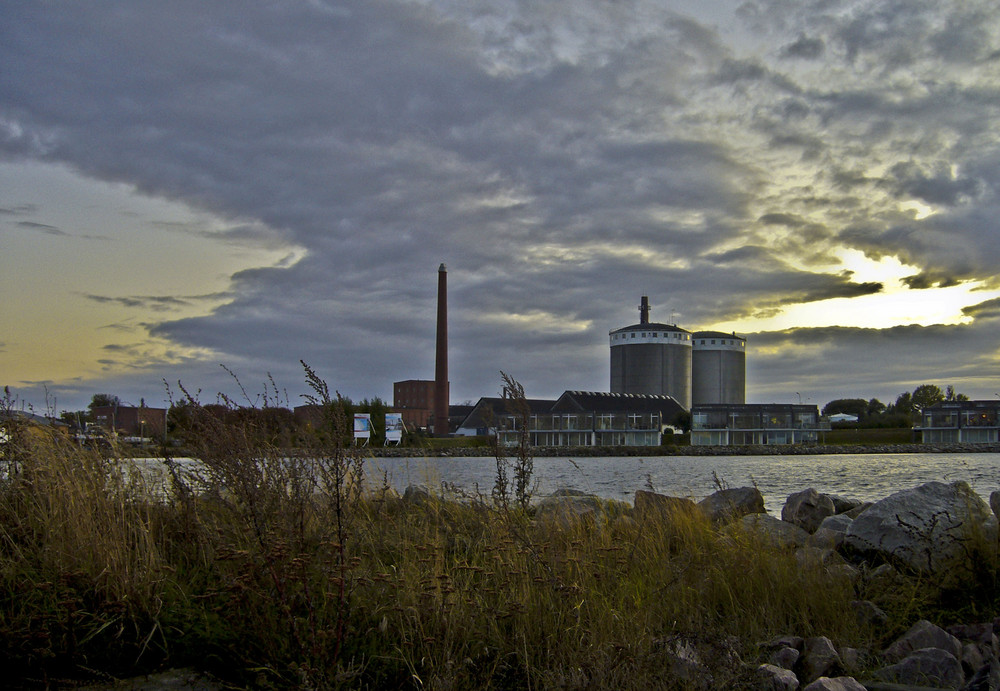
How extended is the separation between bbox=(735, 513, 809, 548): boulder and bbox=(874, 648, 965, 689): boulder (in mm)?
2682

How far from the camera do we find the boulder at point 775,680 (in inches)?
185

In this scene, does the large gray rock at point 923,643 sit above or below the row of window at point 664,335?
below

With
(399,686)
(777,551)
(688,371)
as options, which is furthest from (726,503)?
(688,371)

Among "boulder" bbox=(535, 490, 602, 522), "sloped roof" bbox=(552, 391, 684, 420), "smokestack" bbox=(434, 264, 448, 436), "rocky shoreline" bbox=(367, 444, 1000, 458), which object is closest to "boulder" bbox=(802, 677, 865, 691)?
"boulder" bbox=(535, 490, 602, 522)

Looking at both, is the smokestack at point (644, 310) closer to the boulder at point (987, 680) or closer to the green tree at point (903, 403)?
the green tree at point (903, 403)

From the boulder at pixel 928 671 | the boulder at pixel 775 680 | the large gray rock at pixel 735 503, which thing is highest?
the large gray rock at pixel 735 503

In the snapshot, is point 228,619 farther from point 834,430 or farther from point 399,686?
point 834,430

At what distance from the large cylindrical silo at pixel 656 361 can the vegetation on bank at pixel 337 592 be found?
11423cm

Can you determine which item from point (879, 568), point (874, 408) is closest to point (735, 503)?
point (879, 568)

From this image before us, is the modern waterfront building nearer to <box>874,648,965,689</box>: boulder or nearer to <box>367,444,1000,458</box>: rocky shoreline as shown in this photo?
<box>367,444,1000,458</box>: rocky shoreline

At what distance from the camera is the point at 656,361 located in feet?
392

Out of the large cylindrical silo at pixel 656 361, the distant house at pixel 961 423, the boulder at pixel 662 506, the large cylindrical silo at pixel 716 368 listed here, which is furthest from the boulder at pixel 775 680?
the large cylindrical silo at pixel 716 368

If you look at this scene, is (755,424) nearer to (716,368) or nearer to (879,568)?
(716,368)

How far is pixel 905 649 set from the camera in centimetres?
574
